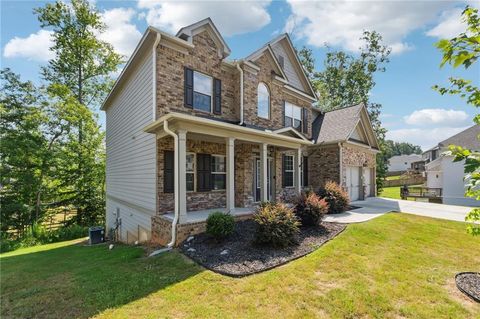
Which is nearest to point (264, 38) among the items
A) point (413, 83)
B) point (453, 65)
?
point (413, 83)

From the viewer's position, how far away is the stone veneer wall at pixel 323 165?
14034mm

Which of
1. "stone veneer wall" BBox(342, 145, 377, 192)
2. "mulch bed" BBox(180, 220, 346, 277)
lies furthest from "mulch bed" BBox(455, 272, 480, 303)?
"stone veneer wall" BBox(342, 145, 377, 192)

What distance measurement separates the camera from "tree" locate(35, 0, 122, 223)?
18.3 metres

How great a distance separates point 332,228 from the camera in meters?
8.00

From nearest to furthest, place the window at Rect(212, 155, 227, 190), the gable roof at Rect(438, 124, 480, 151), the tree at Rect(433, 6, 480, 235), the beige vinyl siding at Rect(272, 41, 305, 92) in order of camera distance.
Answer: the tree at Rect(433, 6, 480, 235) → the window at Rect(212, 155, 227, 190) → the beige vinyl siding at Rect(272, 41, 305, 92) → the gable roof at Rect(438, 124, 480, 151)

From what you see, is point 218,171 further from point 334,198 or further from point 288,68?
point 288,68

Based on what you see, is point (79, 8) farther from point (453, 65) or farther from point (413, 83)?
point (453, 65)

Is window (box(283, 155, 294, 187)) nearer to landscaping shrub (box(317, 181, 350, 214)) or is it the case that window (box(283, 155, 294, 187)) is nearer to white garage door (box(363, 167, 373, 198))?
landscaping shrub (box(317, 181, 350, 214))

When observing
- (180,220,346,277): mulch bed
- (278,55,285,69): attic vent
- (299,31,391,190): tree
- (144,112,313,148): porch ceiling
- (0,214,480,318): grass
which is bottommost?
(0,214,480,318): grass

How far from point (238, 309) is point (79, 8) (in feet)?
82.7

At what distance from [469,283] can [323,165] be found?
10.3m

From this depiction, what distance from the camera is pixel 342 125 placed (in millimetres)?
15047

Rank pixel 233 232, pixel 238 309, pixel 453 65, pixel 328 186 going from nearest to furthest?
pixel 453 65 → pixel 238 309 → pixel 233 232 → pixel 328 186

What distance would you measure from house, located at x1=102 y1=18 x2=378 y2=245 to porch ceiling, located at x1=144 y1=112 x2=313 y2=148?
0.03m
